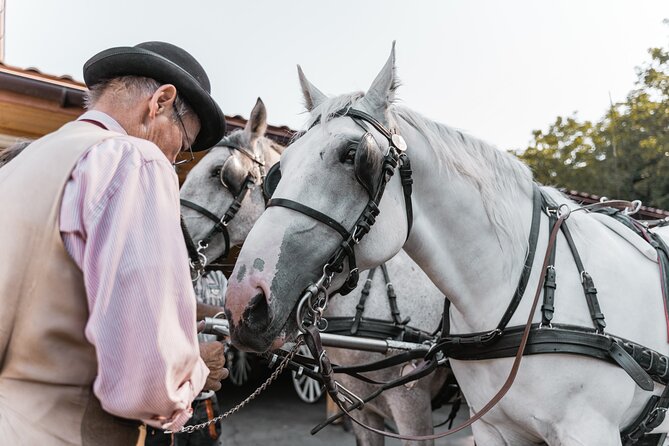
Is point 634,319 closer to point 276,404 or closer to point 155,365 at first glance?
point 155,365

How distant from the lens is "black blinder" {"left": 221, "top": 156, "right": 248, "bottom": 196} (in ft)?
9.62

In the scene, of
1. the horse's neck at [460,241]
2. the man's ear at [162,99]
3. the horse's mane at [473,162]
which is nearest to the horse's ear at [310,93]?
the horse's mane at [473,162]

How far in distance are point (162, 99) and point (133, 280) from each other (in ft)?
1.72

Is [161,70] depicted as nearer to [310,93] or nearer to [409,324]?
[310,93]

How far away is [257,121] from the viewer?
3.20 m

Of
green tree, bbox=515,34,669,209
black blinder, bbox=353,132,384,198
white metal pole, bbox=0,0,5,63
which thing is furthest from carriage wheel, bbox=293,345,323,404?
green tree, bbox=515,34,669,209

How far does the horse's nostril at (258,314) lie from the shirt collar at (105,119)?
626 millimetres

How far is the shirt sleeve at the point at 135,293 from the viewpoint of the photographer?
0.88 m

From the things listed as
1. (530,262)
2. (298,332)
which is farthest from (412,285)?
(298,332)

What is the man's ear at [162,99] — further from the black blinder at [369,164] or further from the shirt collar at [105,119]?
the black blinder at [369,164]

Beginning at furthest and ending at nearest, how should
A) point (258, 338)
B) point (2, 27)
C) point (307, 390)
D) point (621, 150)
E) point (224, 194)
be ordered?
point (621, 150), point (2, 27), point (307, 390), point (224, 194), point (258, 338)

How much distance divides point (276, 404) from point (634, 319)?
256 inches

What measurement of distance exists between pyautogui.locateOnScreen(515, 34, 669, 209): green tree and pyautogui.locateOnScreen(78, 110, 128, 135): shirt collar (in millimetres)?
20155

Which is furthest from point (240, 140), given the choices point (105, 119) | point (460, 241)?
point (105, 119)
